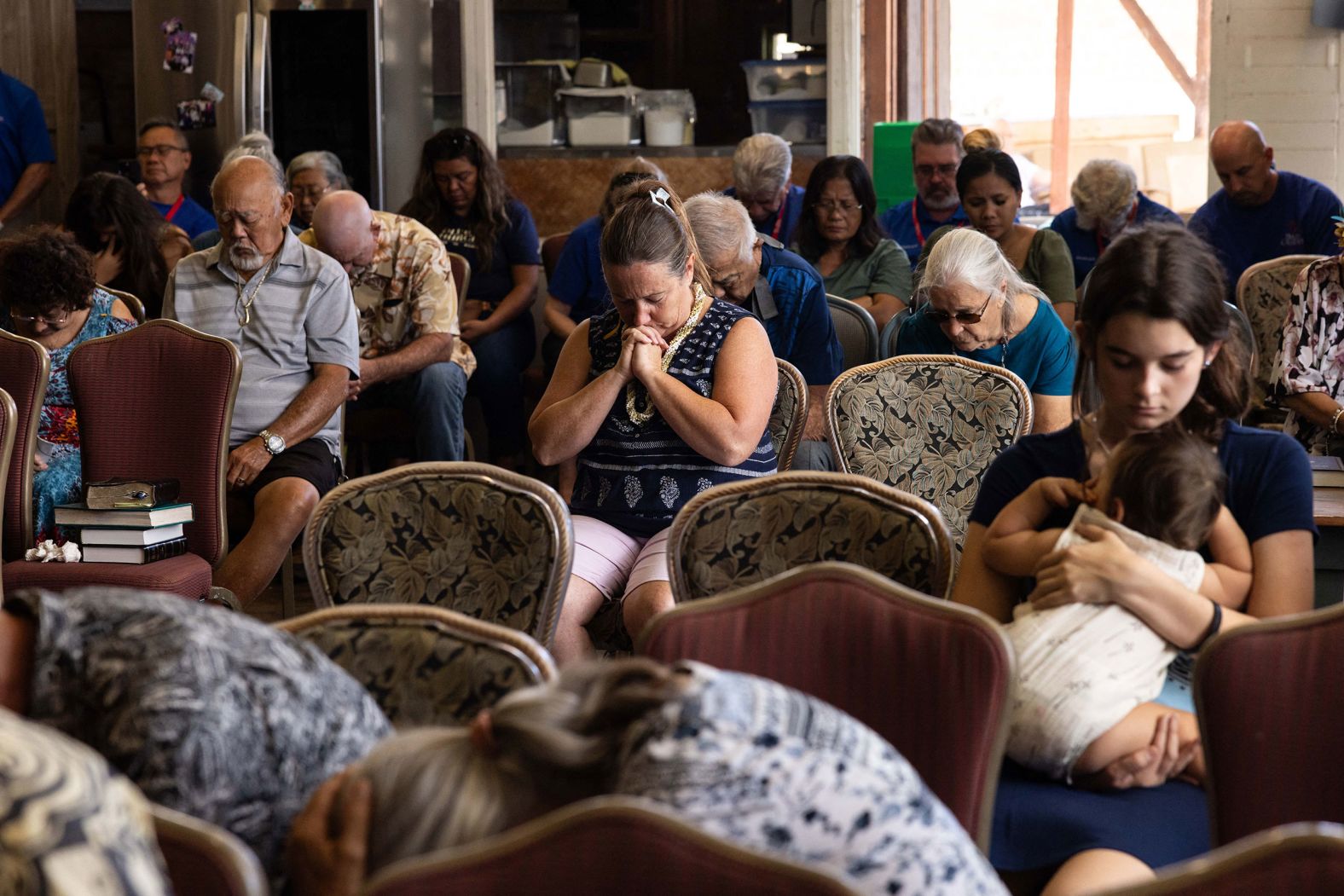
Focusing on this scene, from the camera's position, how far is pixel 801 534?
223 cm

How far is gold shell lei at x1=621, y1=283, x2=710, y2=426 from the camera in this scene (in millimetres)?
2861

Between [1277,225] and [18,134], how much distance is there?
5332 mm

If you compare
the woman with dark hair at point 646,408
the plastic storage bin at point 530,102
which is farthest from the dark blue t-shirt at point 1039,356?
the plastic storage bin at point 530,102

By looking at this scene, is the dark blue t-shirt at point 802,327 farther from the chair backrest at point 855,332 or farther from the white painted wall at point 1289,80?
the white painted wall at point 1289,80

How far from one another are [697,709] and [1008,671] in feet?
2.06

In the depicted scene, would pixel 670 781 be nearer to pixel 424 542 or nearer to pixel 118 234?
pixel 424 542

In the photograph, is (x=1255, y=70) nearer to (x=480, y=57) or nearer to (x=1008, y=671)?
(x=480, y=57)

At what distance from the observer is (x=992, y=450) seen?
318cm

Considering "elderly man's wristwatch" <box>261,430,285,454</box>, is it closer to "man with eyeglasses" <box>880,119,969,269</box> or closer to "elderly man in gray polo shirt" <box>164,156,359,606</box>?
"elderly man in gray polo shirt" <box>164,156,359,606</box>

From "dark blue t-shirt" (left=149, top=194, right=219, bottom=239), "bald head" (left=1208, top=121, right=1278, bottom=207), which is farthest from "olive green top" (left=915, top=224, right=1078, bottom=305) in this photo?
"dark blue t-shirt" (left=149, top=194, right=219, bottom=239)

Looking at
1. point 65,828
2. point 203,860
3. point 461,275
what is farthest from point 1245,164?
point 65,828

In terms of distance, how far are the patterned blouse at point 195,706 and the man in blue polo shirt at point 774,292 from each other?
247 cm

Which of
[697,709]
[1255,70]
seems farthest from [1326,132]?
[697,709]

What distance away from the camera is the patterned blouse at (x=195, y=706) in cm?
123
